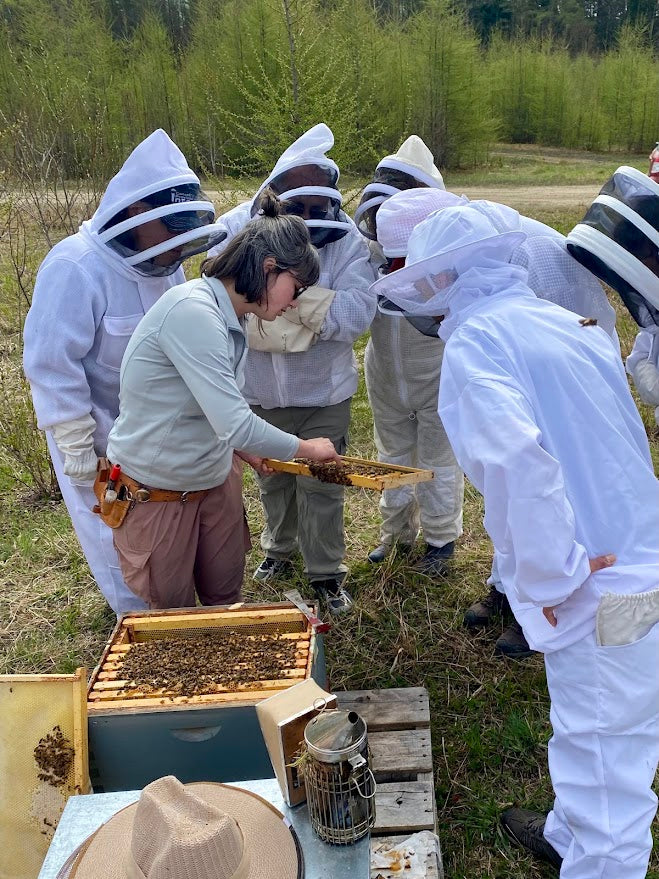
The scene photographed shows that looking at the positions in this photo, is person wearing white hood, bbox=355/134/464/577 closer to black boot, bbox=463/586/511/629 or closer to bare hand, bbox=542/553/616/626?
black boot, bbox=463/586/511/629

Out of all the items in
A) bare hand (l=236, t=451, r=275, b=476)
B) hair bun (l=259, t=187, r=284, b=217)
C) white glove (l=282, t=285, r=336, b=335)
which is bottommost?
bare hand (l=236, t=451, r=275, b=476)

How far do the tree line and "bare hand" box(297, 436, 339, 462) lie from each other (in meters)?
4.05

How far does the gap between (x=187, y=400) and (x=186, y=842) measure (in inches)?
59.2

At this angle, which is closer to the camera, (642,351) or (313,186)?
(642,351)

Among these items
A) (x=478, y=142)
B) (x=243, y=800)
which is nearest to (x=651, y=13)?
(x=478, y=142)

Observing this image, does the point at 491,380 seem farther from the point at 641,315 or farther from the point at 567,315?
the point at 641,315

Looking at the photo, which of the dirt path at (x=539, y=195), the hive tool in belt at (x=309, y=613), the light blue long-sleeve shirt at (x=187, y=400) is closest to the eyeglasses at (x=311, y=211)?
the light blue long-sleeve shirt at (x=187, y=400)

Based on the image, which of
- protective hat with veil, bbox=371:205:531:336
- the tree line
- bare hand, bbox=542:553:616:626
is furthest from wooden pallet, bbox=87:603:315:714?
the tree line

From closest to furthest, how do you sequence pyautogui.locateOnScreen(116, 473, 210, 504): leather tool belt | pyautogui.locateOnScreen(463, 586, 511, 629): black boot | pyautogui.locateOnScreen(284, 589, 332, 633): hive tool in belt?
pyautogui.locateOnScreen(284, 589, 332, 633): hive tool in belt, pyautogui.locateOnScreen(116, 473, 210, 504): leather tool belt, pyautogui.locateOnScreen(463, 586, 511, 629): black boot

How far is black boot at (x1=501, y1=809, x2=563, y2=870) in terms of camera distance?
7.69 feet

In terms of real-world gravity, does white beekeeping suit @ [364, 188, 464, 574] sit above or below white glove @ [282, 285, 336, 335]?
below

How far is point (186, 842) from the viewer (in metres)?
1.24

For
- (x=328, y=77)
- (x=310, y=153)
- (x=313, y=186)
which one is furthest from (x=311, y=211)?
(x=328, y=77)

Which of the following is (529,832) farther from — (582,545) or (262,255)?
(262,255)
